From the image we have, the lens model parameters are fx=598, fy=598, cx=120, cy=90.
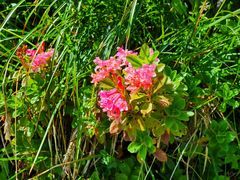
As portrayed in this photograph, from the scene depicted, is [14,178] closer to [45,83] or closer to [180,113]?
[45,83]

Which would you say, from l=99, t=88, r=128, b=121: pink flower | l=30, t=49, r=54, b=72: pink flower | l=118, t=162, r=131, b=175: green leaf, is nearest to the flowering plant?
l=99, t=88, r=128, b=121: pink flower

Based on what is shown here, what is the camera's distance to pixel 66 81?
1.77m

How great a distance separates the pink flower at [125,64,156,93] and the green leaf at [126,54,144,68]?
0.08 ft

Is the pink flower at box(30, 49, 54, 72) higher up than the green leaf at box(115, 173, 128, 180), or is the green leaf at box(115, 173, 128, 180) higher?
the pink flower at box(30, 49, 54, 72)

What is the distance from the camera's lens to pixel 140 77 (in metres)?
1.53

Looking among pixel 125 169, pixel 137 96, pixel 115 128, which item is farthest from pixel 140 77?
pixel 125 169

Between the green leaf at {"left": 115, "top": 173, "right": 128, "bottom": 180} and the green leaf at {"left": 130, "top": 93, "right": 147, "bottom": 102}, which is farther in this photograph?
the green leaf at {"left": 115, "top": 173, "right": 128, "bottom": 180}

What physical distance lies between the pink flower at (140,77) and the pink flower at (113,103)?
41 mm

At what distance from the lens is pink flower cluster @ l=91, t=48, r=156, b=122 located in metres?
1.53

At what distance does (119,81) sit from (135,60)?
7cm

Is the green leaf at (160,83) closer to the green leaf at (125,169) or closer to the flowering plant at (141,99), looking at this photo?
the flowering plant at (141,99)

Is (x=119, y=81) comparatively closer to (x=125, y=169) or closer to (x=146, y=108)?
(x=146, y=108)

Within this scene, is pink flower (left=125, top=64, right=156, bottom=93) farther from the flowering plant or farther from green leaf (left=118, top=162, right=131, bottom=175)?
green leaf (left=118, top=162, right=131, bottom=175)

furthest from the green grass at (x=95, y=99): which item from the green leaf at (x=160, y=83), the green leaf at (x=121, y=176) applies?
the green leaf at (x=160, y=83)
